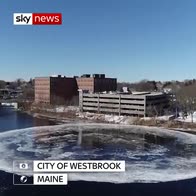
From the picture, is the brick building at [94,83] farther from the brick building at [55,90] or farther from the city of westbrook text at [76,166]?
the city of westbrook text at [76,166]

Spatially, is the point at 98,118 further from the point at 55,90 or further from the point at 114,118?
the point at 55,90

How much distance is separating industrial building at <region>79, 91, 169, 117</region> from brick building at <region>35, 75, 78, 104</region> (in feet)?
6.23

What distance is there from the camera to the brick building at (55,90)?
43.1 ft

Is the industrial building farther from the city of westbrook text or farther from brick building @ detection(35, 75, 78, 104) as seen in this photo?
the city of westbrook text

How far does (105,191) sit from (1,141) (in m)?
3.28

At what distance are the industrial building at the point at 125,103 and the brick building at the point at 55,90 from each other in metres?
1.90

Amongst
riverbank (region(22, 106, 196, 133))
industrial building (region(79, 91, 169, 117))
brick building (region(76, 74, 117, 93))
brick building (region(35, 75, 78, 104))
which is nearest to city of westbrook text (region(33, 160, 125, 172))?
riverbank (region(22, 106, 196, 133))

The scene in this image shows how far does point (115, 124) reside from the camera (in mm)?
9156

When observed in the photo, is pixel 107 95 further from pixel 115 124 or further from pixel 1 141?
pixel 1 141

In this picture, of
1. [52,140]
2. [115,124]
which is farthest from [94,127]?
[52,140]

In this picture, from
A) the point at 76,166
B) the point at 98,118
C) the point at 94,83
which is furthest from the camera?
the point at 94,83

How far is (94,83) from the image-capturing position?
14094 millimetres

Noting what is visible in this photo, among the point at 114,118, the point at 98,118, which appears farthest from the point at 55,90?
the point at 114,118

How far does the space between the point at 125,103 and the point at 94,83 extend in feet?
12.4
